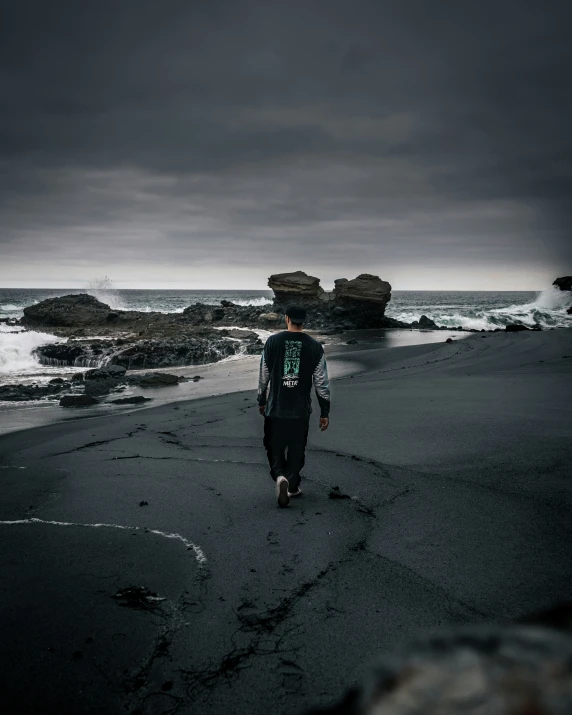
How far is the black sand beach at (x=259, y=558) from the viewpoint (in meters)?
2.47

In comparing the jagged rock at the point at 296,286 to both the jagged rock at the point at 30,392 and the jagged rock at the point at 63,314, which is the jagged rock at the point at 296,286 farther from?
the jagged rock at the point at 30,392

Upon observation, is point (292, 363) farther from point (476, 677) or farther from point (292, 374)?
point (476, 677)

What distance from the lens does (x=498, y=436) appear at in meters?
6.16

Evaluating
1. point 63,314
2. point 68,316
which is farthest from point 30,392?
point 63,314

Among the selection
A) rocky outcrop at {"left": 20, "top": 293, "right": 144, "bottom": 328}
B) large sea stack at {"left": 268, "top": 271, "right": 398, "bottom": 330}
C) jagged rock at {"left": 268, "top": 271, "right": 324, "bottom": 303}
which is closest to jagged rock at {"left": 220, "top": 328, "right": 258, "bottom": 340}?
large sea stack at {"left": 268, "top": 271, "right": 398, "bottom": 330}

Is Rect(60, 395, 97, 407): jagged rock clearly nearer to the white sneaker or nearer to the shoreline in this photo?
the shoreline

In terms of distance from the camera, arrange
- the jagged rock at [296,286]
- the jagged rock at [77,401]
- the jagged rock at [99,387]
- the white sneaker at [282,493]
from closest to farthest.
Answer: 1. the white sneaker at [282,493]
2. the jagged rock at [77,401]
3. the jagged rock at [99,387]
4. the jagged rock at [296,286]

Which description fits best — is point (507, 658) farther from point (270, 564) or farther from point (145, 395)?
point (145, 395)

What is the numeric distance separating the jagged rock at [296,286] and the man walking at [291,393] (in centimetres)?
3753

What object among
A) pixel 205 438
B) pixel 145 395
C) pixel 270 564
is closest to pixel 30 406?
pixel 145 395

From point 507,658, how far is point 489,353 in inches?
730

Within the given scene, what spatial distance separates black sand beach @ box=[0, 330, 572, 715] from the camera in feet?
8.09

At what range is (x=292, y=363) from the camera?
4.87m

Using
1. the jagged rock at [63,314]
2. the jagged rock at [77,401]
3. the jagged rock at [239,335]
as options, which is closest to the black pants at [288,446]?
the jagged rock at [77,401]
